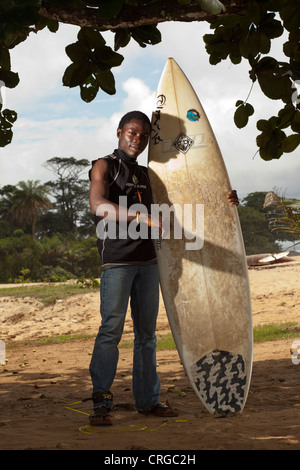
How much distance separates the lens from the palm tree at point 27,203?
37.3 m

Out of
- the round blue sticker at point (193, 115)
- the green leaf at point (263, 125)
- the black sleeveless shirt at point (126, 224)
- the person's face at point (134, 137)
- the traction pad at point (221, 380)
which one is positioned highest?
the round blue sticker at point (193, 115)

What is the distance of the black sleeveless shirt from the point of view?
136 inches

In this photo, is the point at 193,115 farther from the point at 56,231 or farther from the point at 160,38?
the point at 56,231

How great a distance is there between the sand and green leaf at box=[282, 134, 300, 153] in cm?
186

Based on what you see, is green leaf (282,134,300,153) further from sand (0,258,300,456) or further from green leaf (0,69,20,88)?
green leaf (0,69,20,88)

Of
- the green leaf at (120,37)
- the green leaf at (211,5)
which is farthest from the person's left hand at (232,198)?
the green leaf at (211,5)

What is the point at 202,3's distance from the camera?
2664 mm

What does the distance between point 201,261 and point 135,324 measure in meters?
0.75

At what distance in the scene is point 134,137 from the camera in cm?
365

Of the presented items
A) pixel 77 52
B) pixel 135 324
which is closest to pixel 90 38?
pixel 77 52

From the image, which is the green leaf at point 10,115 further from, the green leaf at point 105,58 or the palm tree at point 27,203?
the palm tree at point 27,203

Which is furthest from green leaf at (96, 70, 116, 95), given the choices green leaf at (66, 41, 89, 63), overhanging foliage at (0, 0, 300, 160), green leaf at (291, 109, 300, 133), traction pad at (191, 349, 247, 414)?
traction pad at (191, 349, 247, 414)

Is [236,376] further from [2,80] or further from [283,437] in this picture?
[2,80]

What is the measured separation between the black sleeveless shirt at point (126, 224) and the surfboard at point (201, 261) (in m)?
0.35
